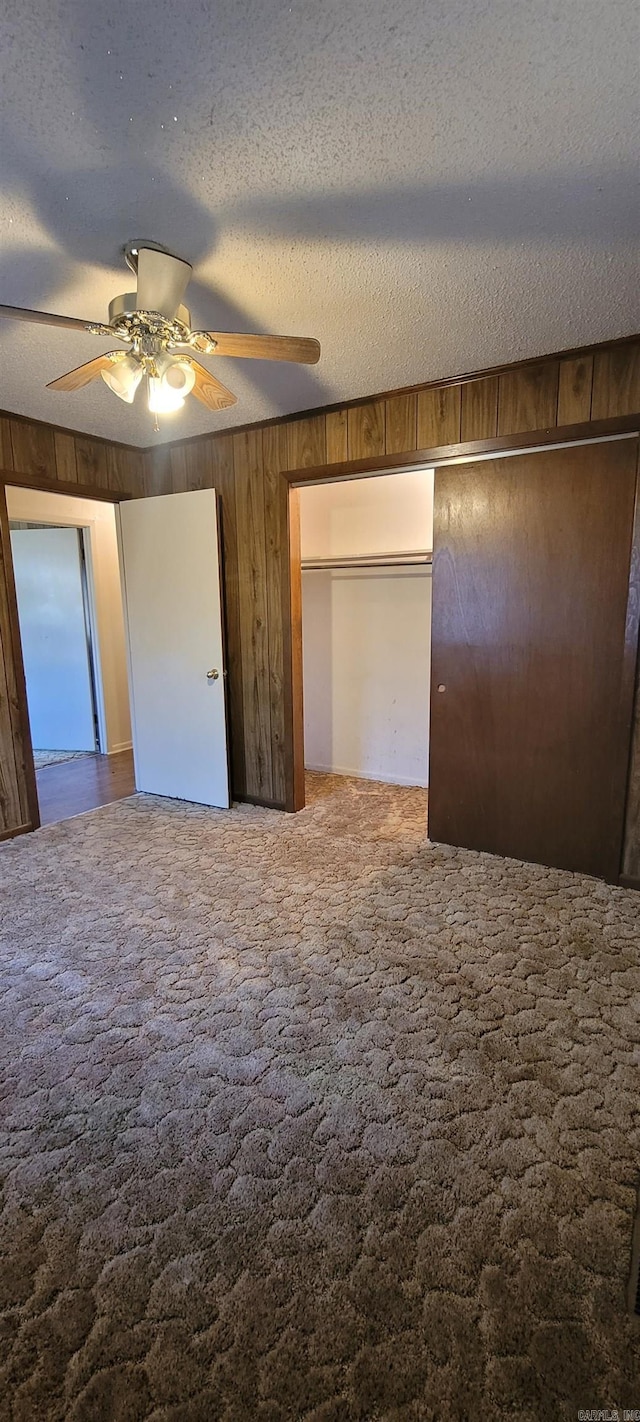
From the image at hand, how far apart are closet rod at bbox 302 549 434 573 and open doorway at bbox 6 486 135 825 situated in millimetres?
2030

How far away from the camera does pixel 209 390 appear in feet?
7.66

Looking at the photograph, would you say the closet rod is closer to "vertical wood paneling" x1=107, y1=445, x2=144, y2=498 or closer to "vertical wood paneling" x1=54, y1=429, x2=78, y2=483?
"vertical wood paneling" x1=107, y1=445, x2=144, y2=498

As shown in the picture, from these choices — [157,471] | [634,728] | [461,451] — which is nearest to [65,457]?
[157,471]

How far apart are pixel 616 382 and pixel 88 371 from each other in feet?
7.11

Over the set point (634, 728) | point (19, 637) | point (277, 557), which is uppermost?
point (277, 557)

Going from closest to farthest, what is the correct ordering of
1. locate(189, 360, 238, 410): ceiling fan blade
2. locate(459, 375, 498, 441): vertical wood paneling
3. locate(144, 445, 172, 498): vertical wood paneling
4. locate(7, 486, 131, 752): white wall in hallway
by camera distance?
locate(189, 360, 238, 410): ceiling fan blade < locate(459, 375, 498, 441): vertical wood paneling < locate(144, 445, 172, 498): vertical wood paneling < locate(7, 486, 131, 752): white wall in hallway

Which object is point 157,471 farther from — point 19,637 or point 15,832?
point 15,832

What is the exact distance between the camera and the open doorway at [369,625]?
415cm

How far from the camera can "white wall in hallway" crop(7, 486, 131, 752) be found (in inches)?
201

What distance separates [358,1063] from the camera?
1776 millimetres

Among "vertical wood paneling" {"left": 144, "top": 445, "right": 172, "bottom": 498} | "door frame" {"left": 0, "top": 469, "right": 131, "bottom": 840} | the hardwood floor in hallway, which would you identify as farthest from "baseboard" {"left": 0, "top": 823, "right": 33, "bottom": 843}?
"vertical wood paneling" {"left": 144, "top": 445, "right": 172, "bottom": 498}

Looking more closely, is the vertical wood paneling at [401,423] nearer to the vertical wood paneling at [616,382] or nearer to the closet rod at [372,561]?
the vertical wood paneling at [616,382]

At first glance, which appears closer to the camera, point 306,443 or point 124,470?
point 306,443

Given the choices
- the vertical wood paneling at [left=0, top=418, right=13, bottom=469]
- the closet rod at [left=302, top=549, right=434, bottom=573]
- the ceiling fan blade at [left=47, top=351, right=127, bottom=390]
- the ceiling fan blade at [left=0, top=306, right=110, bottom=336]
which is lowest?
the closet rod at [left=302, top=549, right=434, bottom=573]
